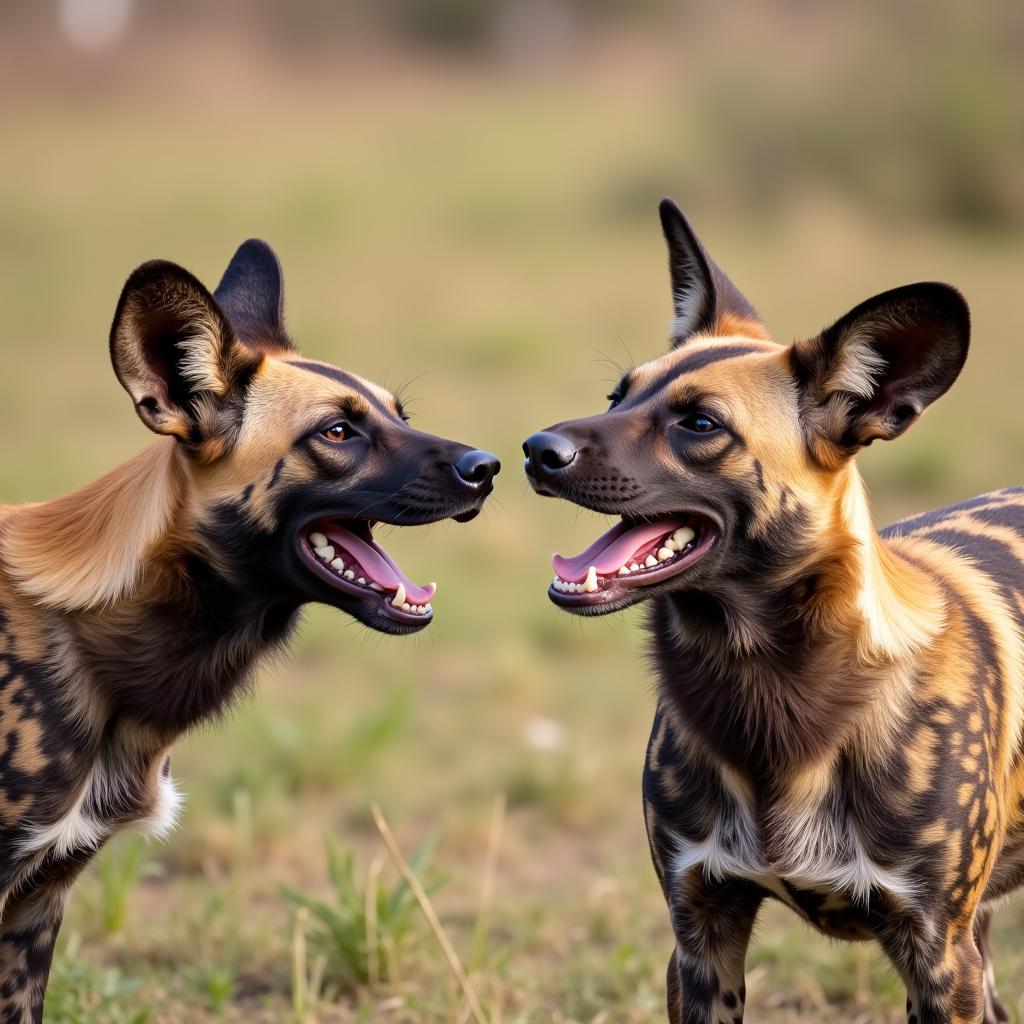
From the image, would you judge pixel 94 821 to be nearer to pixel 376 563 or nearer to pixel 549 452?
pixel 376 563

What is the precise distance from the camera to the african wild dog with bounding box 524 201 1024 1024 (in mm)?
2721

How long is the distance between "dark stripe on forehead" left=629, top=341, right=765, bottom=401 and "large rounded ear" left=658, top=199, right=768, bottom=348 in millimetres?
281

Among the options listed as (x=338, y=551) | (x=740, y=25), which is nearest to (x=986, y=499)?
(x=338, y=551)

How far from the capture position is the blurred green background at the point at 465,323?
3.84 metres

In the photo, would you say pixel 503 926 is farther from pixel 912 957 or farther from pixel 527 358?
pixel 527 358

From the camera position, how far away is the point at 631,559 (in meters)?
2.81

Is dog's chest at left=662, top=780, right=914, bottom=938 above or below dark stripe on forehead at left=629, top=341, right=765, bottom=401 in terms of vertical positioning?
below

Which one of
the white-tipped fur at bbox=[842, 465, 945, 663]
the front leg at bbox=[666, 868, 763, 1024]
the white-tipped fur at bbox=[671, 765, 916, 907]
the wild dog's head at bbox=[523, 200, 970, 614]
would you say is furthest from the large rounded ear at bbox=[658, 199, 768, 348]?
the front leg at bbox=[666, 868, 763, 1024]

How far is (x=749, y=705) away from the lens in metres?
2.82

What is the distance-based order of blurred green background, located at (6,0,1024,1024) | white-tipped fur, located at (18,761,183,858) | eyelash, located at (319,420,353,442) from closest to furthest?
white-tipped fur, located at (18,761,183,858) < eyelash, located at (319,420,353,442) < blurred green background, located at (6,0,1024,1024)

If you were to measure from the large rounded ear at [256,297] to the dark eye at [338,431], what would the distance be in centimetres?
38

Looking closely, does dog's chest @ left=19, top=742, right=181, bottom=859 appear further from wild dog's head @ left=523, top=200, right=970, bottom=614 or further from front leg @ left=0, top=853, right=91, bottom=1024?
wild dog's head @ left=523, top=200, right=970, bottom=614

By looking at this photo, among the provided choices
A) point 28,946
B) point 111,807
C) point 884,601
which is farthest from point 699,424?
point 28,946

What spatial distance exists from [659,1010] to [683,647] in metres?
1.15
